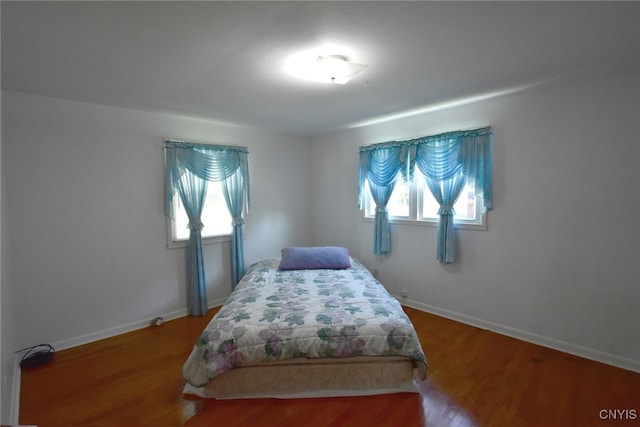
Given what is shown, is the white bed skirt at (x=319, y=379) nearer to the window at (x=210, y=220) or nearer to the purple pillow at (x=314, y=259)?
the purple pillow at (x=314, y=259)

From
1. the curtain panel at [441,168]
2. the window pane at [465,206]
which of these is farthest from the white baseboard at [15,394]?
the window pane at [465,206]

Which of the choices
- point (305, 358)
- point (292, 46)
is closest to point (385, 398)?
point (305, 358)

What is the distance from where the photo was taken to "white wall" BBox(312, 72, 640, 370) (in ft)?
7.31

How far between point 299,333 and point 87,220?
7.86 feet

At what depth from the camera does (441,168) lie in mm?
3145

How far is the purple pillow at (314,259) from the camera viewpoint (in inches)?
138

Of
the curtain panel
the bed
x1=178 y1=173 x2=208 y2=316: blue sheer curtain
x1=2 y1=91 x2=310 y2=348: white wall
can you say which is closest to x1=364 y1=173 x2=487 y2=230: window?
the curtain panel

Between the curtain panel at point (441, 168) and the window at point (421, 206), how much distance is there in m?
0.10

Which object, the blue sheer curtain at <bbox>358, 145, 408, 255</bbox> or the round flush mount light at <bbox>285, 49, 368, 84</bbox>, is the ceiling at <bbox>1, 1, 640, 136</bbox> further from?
the blue sheer curtain at <bbox>358, 145, 408, 255</bbox>

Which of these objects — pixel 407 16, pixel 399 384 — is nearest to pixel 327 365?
pixel 399 384

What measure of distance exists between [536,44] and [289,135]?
3246mm

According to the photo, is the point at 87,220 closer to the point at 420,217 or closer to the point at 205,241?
the point at 205,241

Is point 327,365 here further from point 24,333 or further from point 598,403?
point 24,333

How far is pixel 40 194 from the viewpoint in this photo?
8.38 feet
